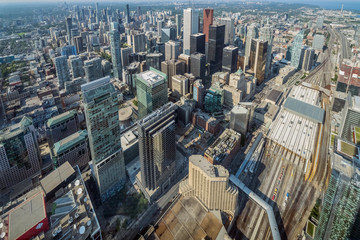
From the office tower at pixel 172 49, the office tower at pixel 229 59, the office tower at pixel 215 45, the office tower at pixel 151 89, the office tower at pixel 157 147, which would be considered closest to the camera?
the office tower at pixel 157 147

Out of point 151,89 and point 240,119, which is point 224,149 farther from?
point 151,89

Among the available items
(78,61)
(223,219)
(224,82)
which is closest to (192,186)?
(223,219)

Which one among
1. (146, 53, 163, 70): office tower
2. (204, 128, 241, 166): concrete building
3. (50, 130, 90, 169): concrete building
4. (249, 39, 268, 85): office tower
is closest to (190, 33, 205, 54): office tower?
(146, 53, 163, 70): office tower

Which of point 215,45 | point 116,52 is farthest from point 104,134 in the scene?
point 215,45

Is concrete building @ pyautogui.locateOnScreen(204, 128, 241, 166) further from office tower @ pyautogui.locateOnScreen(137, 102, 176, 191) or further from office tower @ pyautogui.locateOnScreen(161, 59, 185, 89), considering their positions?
office tower @ pyautogui.locateOnScreen(161, 59, 185, 89)

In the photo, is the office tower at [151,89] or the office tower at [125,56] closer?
the office tower at [151,89]

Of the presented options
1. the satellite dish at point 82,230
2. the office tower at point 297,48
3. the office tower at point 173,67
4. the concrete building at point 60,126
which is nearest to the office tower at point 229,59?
the office tower at point 173,67

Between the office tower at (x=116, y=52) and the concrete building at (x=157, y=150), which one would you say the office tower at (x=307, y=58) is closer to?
the office tower at (x=116, y=52)
